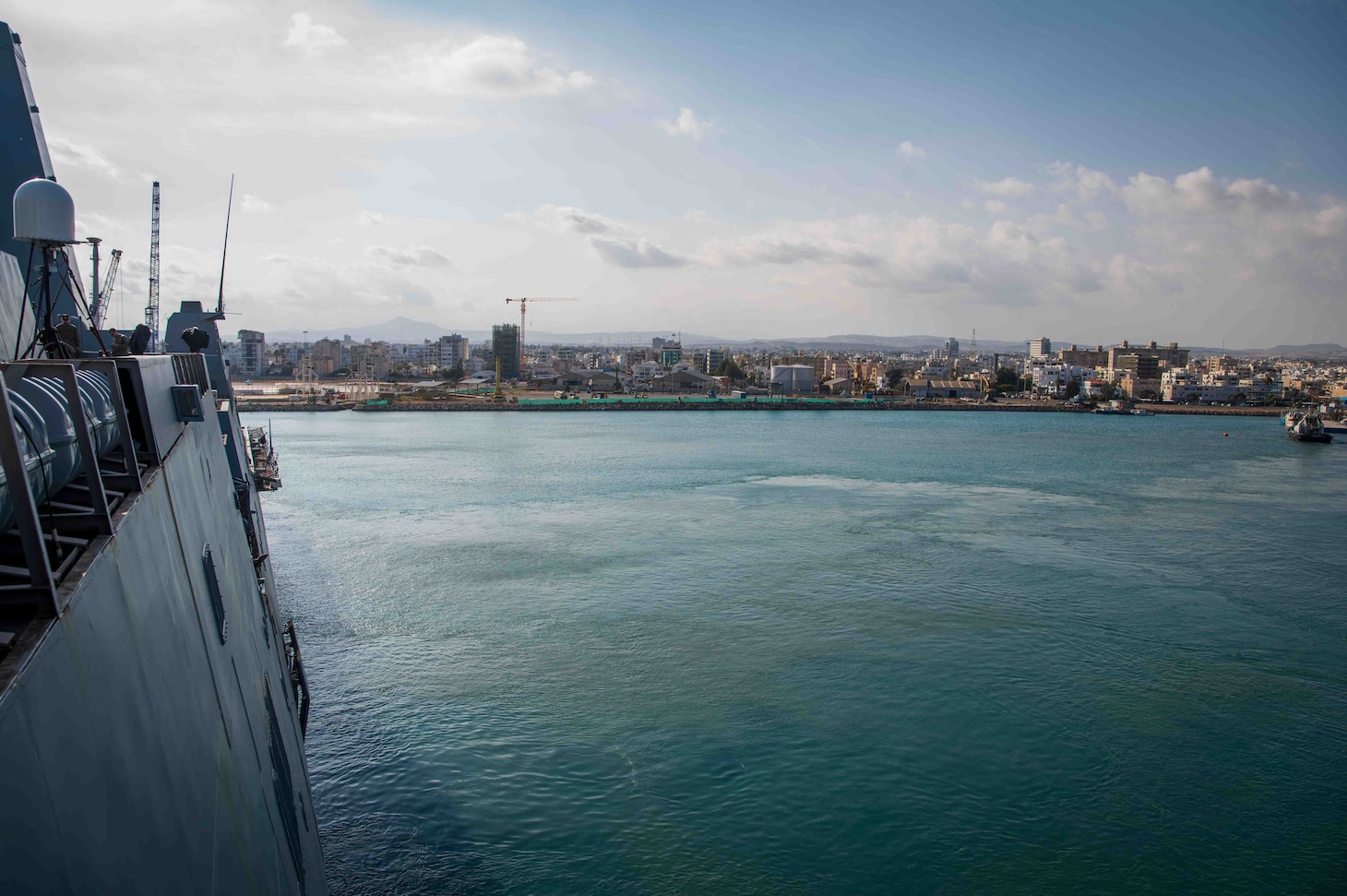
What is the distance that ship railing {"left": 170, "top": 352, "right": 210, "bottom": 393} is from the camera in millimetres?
4376

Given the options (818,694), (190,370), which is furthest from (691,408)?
(190,370)

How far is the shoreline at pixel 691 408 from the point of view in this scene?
52.3m

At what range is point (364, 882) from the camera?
5863 mm

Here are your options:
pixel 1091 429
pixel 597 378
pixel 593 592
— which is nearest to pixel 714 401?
pixel 597 378

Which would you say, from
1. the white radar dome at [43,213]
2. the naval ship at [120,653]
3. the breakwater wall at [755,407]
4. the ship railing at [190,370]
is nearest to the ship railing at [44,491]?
the naval ship at [120,653]

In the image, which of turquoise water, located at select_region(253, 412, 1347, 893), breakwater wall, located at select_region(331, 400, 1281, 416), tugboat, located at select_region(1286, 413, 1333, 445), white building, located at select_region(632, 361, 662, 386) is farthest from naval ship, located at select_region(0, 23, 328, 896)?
white building, located at select_region(632, 361, 662, 386)

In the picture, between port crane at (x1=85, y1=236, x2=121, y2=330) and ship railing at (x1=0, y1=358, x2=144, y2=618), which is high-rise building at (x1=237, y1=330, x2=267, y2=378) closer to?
port crane at (x1=85, y1=236, x2=121, y2=330)

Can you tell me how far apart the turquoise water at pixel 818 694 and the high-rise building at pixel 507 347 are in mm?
74510

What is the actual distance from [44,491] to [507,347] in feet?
318

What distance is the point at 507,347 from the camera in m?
96.2

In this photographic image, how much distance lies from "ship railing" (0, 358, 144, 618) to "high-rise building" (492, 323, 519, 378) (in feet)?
301

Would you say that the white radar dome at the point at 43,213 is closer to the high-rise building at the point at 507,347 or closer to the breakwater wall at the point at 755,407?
the breakwater wall at the point at 755,407

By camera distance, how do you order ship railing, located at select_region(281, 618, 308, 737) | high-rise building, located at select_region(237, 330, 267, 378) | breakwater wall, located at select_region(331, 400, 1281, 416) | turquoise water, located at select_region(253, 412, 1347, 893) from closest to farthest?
turquoise water, located at select_region(253, 412, 1347, 893), ship railing, located at select_region(281, 618, 308, 737), breakwater wall, located at select_region(331, 400, 1281, 416), high-rise building, located at select_region(237, 330, 267, 378)

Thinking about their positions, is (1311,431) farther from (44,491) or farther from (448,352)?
(448,352)
